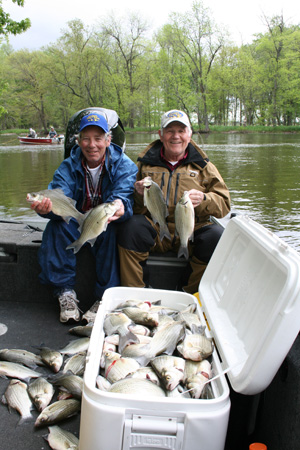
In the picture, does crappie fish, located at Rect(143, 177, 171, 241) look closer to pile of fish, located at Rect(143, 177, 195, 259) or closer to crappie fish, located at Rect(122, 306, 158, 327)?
pile of fish, located at Rect(143, 177, 195, 259)

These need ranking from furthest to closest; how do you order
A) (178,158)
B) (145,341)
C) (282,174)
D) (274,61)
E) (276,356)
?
(274,61) → (282,174) → (178,158) → (145,341) → (276,356)

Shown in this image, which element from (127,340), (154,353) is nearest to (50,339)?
(127,340)

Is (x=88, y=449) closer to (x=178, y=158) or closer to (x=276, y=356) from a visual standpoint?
(x=276, y=356)

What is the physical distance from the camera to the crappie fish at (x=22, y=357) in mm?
2512

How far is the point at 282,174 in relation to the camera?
14633mm

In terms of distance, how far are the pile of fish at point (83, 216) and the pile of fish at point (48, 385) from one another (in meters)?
0.76

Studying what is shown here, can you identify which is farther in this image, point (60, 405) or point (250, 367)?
point (60, 405)

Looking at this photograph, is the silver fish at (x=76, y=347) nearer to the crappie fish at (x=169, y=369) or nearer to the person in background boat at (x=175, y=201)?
the person in background boat at (x=175, y=201)

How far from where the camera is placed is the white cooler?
4.70 ft

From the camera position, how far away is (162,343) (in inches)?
79.4

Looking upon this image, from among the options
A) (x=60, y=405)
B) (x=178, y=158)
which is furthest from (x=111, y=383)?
(x=178, y=158)

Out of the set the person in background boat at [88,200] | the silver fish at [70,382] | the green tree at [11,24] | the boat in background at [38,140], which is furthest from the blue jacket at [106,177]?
the boat in background at [38,140]

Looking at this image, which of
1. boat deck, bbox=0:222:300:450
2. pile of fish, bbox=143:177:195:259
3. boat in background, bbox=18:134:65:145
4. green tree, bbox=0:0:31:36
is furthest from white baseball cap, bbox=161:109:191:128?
boat in background, bbox=18:134:65:145

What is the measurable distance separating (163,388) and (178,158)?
2.09 meters
